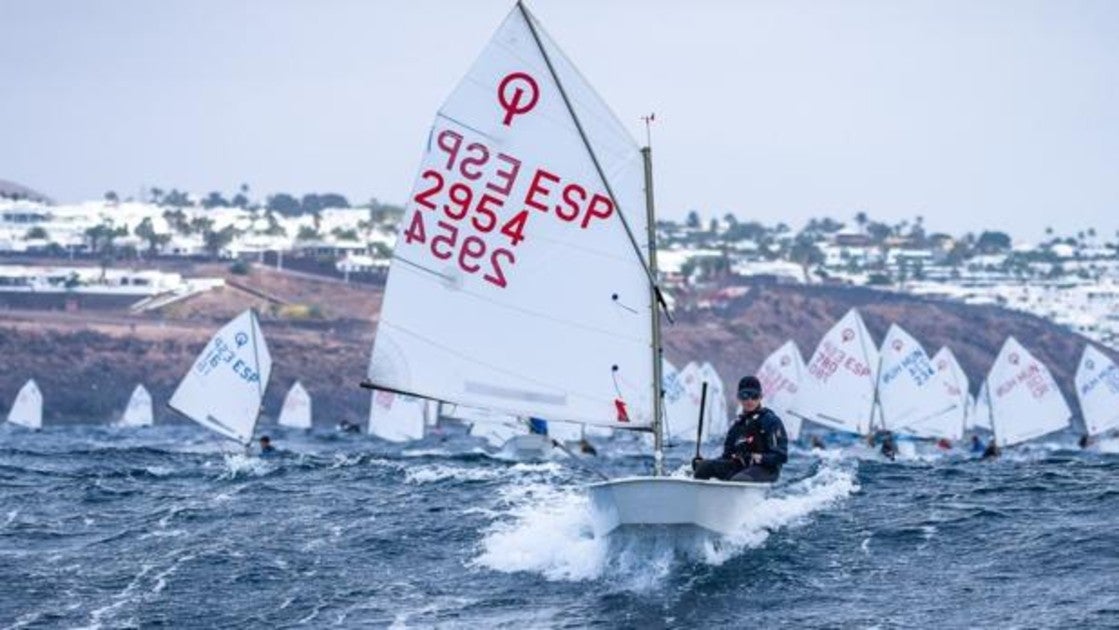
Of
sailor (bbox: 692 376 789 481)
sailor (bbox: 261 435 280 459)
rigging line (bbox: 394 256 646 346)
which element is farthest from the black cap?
sailor (bbox: 261 435 280 459)

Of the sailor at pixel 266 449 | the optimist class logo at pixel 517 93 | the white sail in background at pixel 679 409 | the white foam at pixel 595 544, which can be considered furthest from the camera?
the white sail in background at pixel 679 409

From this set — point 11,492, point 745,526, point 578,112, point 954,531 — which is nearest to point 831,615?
point 745,526

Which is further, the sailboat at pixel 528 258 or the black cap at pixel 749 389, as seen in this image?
the sailboat at pixel 528 258

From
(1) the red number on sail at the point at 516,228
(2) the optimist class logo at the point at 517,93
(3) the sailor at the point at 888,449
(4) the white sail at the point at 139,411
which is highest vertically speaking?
(2) the optimist class logo at the point at 517,93

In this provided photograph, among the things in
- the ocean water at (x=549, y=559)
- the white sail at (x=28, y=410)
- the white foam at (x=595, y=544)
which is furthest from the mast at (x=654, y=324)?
the white sail at (x=28, y=410)

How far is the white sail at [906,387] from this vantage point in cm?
7031

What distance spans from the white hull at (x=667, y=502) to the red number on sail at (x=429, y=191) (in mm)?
4824

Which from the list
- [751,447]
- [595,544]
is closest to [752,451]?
[751,447]

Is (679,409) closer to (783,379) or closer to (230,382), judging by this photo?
(783,379)

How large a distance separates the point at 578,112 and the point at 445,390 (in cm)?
446

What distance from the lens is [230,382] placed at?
59875 millimetres

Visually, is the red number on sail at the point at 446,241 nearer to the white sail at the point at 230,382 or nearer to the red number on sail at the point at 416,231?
the red number on sail at the point at 416,231

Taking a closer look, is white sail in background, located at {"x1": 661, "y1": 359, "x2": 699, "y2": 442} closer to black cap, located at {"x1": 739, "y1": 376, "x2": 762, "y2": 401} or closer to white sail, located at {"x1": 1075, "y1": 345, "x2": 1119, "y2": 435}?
white sail, located at {"x1": 1075, "y1": 345, "x2": 1119, "y2": 435}

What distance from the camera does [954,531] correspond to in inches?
1235
